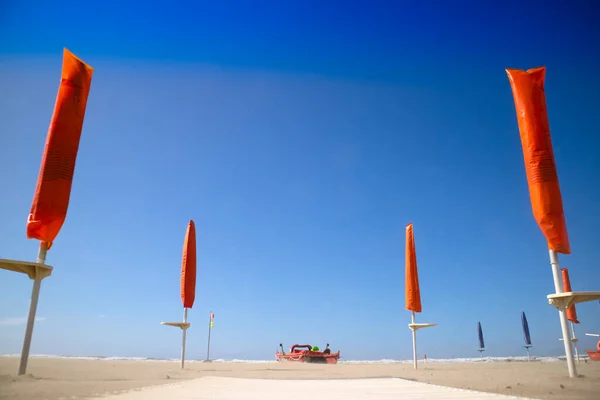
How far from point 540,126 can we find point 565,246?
188cm

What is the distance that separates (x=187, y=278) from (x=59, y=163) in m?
4.83

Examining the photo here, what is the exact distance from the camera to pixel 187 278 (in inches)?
360

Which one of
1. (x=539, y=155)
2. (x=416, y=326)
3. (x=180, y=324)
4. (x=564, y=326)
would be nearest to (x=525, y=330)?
(x=416, y=326)

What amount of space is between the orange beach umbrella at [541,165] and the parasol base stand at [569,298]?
0.09m

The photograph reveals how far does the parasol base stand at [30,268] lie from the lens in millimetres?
4524

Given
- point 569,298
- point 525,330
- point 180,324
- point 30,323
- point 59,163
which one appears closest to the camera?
point 30,323

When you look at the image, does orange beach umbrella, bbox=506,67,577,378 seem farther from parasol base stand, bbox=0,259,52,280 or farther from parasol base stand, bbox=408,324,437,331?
parasol base stand, bbox=0,259,52,280

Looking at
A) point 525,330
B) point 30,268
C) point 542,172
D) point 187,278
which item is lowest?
point 525,330

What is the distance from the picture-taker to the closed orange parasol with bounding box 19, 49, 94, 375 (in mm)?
4773

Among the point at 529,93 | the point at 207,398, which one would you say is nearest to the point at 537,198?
the point at 529,93

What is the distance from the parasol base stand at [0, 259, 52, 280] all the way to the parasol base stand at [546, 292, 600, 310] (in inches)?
276

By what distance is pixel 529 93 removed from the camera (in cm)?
569

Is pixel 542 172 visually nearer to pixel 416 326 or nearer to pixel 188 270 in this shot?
pixel 416 326

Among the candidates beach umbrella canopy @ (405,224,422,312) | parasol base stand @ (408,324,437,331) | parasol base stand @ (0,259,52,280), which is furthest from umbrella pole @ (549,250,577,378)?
parasol base stand @ (0,259,52,280)
